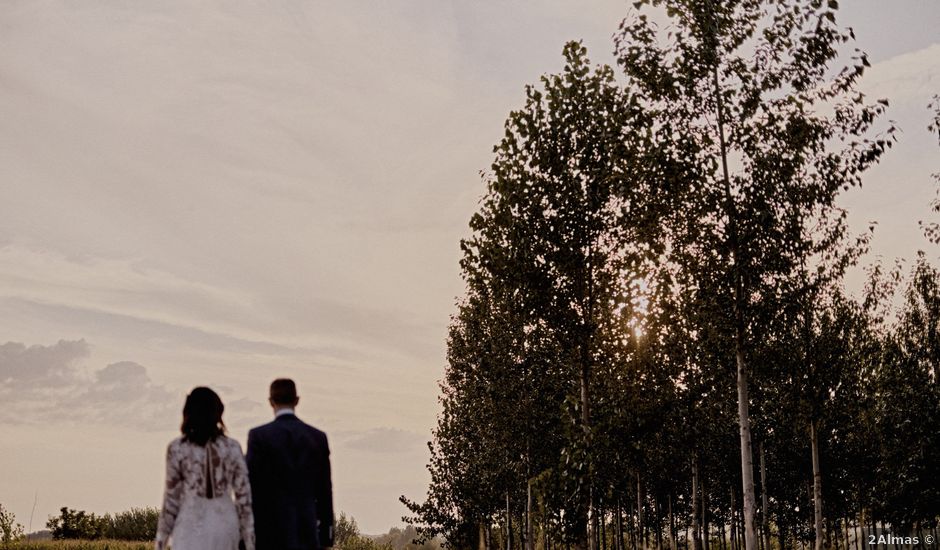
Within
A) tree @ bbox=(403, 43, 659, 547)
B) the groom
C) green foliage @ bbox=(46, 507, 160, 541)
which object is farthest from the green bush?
the groom

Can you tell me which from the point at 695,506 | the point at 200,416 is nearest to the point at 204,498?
the point at 200,416

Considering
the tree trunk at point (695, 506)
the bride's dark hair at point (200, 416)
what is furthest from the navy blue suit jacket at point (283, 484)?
the tree trunk at point (695, 506)

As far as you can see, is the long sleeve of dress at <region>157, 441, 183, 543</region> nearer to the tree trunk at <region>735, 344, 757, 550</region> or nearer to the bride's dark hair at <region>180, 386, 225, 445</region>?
the bride's dark hair at <region>180, 386, 225, 445</region>

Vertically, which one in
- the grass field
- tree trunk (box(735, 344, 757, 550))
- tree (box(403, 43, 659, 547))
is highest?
tree (box(403, 43, 659, 547))

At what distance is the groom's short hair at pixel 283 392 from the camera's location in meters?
10.4

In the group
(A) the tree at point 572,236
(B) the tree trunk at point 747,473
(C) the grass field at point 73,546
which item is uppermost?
(A) the tree at point 572,236

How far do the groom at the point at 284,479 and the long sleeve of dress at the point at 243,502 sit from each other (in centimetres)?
39

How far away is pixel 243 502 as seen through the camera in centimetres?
976

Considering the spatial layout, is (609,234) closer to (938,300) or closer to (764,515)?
(764,515)

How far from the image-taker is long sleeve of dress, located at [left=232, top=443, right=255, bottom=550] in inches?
384

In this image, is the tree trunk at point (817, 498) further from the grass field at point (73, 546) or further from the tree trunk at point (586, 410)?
the grass field at point (73, 546)

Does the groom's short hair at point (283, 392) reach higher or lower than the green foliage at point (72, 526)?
higher

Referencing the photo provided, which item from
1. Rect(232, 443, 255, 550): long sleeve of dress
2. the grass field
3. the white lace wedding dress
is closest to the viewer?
the white lace wedding dress

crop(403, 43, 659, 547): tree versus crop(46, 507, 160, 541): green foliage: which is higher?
crop(403, 43, 659, 547): tree
